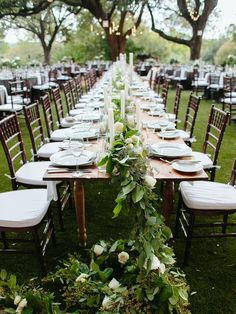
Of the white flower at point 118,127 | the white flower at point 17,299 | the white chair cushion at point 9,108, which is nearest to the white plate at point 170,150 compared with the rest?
the white flower at point 118,127


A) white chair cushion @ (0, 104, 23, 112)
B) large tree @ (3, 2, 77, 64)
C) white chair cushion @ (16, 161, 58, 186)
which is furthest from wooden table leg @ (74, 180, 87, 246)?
large tree @ (3, 2, 77, 64)

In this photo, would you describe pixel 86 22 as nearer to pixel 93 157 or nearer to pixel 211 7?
pixel 211 7

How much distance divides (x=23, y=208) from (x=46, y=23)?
65.4 ft

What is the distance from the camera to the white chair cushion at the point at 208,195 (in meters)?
2.07

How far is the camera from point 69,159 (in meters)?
2.11

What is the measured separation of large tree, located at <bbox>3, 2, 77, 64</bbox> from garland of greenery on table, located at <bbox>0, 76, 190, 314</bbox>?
60.7 ft

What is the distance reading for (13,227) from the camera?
6.33 ft

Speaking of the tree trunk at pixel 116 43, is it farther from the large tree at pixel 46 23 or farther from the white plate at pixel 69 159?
the white plate at pixel 69 159

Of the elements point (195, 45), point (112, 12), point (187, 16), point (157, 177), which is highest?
point (112, 12)

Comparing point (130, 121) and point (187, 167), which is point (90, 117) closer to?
point (130, 121)

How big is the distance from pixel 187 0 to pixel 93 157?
15.8 m

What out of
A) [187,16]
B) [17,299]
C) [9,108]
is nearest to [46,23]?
[187,16]

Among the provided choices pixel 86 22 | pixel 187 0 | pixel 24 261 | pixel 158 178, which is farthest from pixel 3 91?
pixel 86 22

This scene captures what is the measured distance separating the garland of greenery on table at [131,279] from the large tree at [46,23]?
1851 cm
